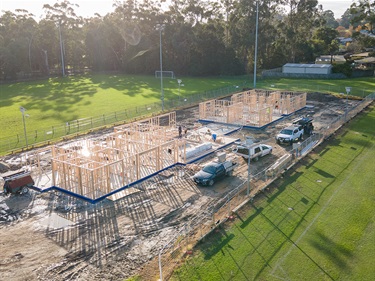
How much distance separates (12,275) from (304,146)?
2359 cm

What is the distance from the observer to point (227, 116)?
41.5 meters

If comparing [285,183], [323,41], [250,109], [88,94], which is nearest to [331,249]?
[285,183]

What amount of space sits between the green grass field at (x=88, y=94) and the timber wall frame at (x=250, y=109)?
542 inches

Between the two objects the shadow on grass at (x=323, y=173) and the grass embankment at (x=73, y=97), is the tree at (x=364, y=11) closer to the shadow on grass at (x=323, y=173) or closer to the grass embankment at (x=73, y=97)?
the grass embankment at (x=73, y=97)

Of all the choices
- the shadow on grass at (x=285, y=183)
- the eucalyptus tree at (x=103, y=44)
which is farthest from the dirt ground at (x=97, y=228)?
the eucalyptus tree at (x=103, y=44)

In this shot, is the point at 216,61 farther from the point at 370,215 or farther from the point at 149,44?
A: the point at 370,215

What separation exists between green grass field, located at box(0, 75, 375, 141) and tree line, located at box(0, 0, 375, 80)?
32.2 feet

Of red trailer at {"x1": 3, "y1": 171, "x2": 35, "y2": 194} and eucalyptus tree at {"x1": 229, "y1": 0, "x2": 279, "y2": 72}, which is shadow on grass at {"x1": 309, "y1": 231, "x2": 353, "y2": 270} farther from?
eucalyptus tree at {"x1": 229, "y1": 0, "x2": 279, "y2": 72}

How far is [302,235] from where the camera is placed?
1816 cm

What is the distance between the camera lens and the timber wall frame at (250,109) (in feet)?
136

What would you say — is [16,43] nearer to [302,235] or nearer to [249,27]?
[249,27]

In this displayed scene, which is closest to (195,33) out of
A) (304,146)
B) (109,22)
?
(109,22)

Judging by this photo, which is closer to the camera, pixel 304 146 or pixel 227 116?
pixel 304 146

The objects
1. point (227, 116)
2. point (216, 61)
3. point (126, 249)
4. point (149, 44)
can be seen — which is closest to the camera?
point (126, 249)
